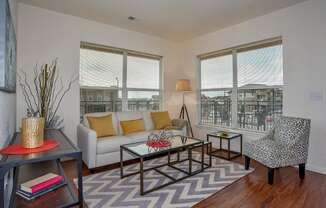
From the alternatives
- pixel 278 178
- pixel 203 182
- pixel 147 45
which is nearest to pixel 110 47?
pixel 147 45

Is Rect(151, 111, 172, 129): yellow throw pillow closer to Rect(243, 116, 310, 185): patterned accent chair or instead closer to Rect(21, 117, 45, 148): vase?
Answer: Rect(243, 116, 310, 185): patterned accent chair

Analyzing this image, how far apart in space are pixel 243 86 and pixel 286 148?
1.67 m

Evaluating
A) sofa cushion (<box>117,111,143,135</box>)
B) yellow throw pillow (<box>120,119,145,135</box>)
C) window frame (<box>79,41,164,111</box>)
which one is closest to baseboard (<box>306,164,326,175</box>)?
yellow throw pillow (<box>120,119,145,135</box>)

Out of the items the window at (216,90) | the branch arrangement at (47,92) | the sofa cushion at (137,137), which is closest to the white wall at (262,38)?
the branch arrangement at (47,92)

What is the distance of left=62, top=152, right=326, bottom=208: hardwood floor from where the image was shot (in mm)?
1959

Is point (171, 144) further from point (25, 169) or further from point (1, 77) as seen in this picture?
point (1, 77)

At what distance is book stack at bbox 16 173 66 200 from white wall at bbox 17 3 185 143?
1785 mm

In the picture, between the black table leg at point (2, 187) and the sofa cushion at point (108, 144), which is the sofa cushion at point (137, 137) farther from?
the black table leg at point (2, 187)

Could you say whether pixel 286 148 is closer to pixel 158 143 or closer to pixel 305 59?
pixel 305 59

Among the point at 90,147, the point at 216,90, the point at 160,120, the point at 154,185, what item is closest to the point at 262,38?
the point at 216,90

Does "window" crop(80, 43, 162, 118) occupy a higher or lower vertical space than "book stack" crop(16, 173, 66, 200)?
higher

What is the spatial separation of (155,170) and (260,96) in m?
2.45

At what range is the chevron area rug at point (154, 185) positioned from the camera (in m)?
1.97

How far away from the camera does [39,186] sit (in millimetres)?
1607
